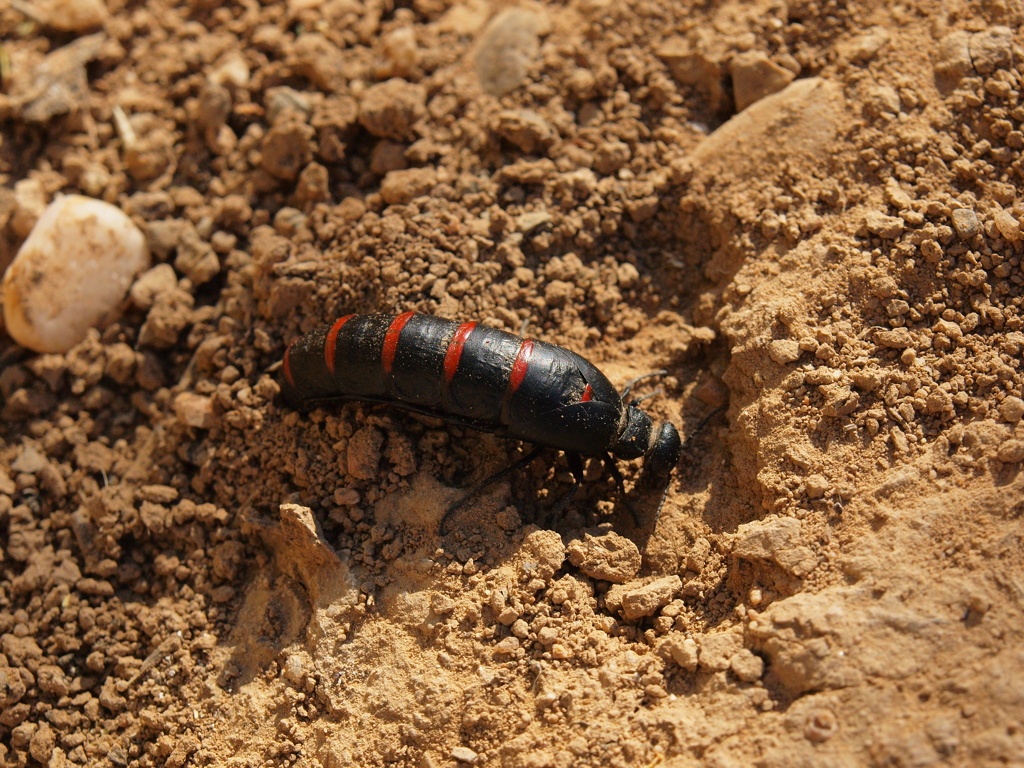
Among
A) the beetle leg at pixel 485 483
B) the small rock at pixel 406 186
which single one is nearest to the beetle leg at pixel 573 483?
the beetle leg at pixel 485 483

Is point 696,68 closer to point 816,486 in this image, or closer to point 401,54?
point 401,54

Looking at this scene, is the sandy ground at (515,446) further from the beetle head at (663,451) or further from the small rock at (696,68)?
the beetle head at (663,451)

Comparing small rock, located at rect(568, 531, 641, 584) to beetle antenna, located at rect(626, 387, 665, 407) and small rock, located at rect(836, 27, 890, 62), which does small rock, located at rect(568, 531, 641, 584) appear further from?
small rock, located at rect(836, 27, 890, 62)

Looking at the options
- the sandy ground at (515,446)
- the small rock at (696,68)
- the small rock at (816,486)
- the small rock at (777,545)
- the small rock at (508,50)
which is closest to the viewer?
the sandy ground at (515,446)

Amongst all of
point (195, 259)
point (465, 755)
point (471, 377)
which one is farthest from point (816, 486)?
point (195, 259)

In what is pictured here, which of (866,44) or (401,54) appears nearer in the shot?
(866,44)

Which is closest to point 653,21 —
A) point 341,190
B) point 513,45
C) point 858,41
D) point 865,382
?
point 513,45
